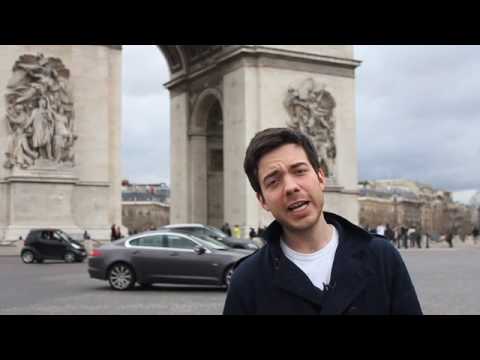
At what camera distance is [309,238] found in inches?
73.6

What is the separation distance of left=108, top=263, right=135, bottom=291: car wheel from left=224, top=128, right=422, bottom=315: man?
11092 mm

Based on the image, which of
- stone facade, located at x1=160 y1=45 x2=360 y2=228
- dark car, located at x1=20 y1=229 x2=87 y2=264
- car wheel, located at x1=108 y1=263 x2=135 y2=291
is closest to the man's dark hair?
car wheel, located at x1=108 y1=263 x2=135 y2=291

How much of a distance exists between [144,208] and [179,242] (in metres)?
102

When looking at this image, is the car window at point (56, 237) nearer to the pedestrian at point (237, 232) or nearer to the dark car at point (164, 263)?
the pedestrian at point (237, 232)

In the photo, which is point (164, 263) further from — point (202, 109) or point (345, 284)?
point (202, 109)

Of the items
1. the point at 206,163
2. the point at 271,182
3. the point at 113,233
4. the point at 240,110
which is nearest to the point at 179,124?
the point at 206,163

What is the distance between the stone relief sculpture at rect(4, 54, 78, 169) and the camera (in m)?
23.5

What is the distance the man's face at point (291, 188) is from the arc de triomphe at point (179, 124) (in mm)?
21789

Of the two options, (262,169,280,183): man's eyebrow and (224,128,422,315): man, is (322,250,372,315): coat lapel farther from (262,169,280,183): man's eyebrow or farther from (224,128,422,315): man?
(262,169,280,183): man's eyebrow

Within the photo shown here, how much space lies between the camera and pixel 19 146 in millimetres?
23391
